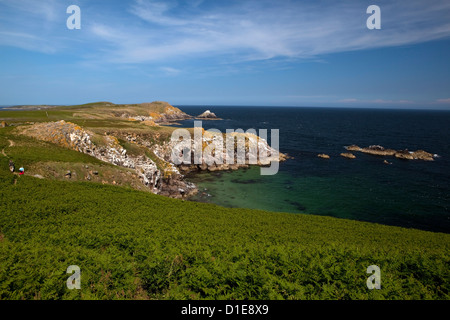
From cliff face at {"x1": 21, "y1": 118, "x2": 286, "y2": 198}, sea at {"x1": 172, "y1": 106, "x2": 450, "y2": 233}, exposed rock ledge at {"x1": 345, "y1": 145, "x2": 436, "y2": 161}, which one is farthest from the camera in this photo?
exposed rock ledge at {"x1": 345, "y1": 145, "x2": 436, "y2": 161}

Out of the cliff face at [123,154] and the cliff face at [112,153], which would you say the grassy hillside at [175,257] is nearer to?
A: the cliff face at [112,153]

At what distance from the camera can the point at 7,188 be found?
19422 mm

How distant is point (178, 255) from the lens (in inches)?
439

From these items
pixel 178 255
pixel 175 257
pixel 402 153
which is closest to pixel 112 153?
pixel 178 255

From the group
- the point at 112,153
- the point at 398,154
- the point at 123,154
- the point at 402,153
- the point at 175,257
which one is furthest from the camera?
the point at 402,153

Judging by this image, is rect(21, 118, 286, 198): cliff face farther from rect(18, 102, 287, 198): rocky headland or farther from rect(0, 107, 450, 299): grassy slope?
rect(0, 107, 450, 299): grassy slope

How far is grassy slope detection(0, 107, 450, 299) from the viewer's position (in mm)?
8578

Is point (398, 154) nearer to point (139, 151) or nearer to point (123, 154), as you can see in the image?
point (139, 151)

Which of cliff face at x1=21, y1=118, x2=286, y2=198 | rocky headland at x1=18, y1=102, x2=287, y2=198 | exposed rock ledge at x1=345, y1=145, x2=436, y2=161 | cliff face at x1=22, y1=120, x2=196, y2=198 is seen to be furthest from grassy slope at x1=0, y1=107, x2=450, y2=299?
exposed rock ledge at x1=345, y1=145, x2=436, y2=161

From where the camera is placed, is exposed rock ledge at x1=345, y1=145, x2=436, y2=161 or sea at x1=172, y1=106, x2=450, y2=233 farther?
exposed rock ledge at x1=345, y1=145, x2=436, y2=161

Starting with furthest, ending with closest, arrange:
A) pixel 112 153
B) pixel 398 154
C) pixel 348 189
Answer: pixel 398 154
pixel 348 189
pixel 112 153

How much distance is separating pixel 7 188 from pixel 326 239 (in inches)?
1085

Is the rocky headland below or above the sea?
above
